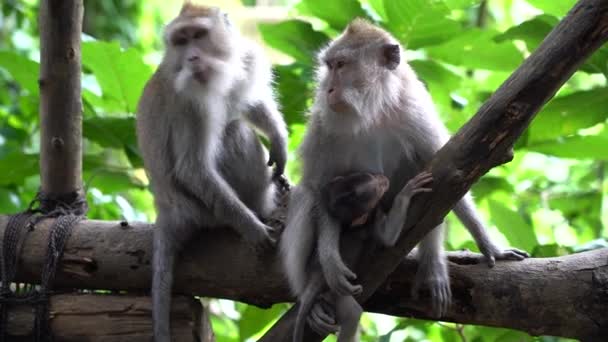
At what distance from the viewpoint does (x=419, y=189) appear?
11.2ft

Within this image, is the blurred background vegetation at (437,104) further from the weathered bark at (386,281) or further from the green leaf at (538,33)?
the weathered bark at (386,281)

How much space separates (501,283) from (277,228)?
131 cm

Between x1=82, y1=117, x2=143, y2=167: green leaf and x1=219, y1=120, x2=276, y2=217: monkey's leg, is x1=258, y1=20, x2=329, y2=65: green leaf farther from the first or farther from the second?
x1=82, y1=117, x2=143, y2=167: green leaf

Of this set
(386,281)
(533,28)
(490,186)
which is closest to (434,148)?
(386,281)

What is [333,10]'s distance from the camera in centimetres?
541

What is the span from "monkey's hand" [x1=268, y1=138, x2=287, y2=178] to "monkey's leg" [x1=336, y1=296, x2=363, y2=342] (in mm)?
1524

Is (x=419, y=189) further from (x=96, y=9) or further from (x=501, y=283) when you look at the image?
(x=96, y=9)

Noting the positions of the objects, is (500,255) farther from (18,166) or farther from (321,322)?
(18,166)

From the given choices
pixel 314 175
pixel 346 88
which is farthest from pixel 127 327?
pixel 346 88

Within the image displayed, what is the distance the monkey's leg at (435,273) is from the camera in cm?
389

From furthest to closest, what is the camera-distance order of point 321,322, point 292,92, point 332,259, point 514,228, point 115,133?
point 292,92 → point 115,133 → point 514,228 → point 332,259 → point 321,322

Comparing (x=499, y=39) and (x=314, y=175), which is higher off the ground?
(x=499, y=39)

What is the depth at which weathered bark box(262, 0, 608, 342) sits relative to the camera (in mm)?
3123

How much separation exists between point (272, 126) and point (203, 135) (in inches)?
23.3
